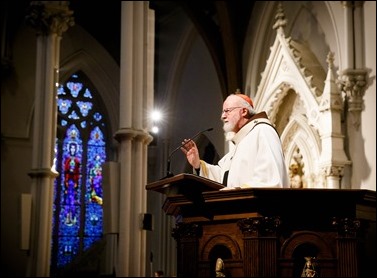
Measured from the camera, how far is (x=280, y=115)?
12.5 meters

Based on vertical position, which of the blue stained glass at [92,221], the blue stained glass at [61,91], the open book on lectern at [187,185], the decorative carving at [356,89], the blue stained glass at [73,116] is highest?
the blue stained glass at [61,91]

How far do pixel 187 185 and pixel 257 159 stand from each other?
0.41 metres

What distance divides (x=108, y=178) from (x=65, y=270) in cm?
862

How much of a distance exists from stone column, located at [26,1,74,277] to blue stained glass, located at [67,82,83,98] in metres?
7.48

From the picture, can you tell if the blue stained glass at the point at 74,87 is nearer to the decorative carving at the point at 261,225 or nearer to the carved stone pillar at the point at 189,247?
the carved stone pillar at the point at 189,247

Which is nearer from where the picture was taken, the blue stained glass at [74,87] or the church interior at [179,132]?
the church interior at [179,132]

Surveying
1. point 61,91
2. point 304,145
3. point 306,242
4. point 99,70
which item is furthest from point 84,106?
point 306,242

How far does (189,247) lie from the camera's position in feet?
14.5

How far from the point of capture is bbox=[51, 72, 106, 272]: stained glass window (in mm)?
19469

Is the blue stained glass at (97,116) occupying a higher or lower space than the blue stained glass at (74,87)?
lower

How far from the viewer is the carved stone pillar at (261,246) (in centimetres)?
405

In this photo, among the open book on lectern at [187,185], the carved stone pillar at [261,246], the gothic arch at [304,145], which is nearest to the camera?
the carved stone pillar at [261,246]

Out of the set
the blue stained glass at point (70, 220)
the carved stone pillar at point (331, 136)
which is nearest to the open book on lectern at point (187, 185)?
the carved stone pillar at point (331, 136)

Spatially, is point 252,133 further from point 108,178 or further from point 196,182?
point 108,178
